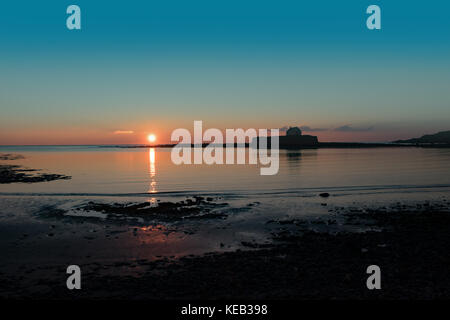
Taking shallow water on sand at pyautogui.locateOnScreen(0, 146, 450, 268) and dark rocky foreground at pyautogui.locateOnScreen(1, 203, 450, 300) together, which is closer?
dark rocky foreground at pyautogui.locateOnScreen(1, 203, 450, 300)

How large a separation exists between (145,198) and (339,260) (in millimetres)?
23145

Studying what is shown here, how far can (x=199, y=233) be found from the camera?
1967 cm

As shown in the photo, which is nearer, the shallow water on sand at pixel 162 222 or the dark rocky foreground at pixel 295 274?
the dark rocky foreground at pixel 295 274

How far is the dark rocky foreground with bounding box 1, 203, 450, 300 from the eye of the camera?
11.1 meters

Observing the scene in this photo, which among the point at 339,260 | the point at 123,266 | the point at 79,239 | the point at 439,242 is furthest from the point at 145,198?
the point at 439,242

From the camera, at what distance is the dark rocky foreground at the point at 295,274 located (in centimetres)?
1105

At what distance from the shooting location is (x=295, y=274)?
12.5 meters

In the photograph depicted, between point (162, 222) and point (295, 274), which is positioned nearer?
point (295, 274)

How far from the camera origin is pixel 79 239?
719 inches
